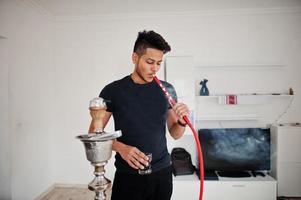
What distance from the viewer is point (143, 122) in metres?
1.13

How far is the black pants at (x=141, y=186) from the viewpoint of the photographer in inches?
42.4

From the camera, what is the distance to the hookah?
0.50 meters

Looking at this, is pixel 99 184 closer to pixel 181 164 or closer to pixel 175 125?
pixel 175 125

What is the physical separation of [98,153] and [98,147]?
2 cm

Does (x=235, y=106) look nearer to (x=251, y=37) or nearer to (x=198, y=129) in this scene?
(x=198, y=129)

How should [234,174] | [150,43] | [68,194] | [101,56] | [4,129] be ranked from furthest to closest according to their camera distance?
[101,56], [68,194], [234,174], [4,129], [150,43]


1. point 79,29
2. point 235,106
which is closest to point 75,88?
point 79,29

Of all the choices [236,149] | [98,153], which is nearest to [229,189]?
[236,149]

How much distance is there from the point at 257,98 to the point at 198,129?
0.89 meters

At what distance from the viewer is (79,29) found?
10.6ft

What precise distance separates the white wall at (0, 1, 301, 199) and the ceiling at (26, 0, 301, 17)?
0.11 m

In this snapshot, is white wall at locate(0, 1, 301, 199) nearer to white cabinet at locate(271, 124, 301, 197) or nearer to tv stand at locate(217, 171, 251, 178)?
white cabinet at locate(271, 124, 301, 197)

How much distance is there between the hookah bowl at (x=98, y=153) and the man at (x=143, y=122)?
0.54 m

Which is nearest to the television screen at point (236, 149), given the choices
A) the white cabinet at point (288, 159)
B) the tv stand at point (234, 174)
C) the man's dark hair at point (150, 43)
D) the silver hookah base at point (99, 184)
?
the tv stand at point (234, 174)
